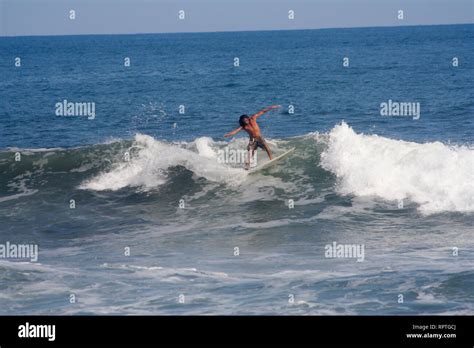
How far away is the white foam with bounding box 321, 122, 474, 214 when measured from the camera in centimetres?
1639

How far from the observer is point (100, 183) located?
782 inches

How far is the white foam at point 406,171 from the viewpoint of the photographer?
16391 mm

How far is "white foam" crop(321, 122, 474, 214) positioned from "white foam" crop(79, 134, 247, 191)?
9.49ft

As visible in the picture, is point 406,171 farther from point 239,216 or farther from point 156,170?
point 156,170

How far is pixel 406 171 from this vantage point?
17891mm

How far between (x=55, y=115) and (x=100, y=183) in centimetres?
1812

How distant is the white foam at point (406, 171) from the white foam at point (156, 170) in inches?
114

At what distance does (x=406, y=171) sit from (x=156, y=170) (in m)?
6.97
